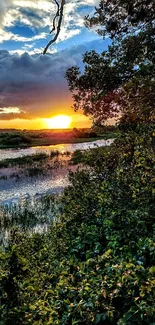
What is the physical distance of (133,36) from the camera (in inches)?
530

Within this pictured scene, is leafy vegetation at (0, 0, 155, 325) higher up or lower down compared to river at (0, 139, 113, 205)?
higher up

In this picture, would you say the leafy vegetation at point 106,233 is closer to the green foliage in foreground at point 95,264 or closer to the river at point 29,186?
the green foliage in foreground at point 95,264

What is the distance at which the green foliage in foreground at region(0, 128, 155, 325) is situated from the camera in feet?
14.3

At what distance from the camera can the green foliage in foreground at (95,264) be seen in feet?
14.3

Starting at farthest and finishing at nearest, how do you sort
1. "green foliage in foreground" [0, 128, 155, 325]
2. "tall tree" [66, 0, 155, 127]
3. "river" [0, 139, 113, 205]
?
"river" [0, 139, 113, 205] < "tall tree" [66, 0, 155, 127] < "green foliage in foreground" [0, 128, 155, 325]

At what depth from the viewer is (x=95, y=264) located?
5773mm

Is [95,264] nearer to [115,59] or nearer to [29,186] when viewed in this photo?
[115,59]

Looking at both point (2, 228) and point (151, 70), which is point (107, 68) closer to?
point (151, 70)

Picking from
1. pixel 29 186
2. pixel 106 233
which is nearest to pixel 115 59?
pixel 106 233

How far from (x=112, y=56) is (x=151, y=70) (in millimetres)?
4865

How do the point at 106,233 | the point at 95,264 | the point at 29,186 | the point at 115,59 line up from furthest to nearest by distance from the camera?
the point at 29,186 < the point at 115,59 < the point at 106,233 < the point at 95,264

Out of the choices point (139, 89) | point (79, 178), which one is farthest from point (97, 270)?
point (79, 178)

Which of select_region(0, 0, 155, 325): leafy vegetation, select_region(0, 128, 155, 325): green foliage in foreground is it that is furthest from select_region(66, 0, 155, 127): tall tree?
select_region(0, 128, 155, 325): green foliage in foreground

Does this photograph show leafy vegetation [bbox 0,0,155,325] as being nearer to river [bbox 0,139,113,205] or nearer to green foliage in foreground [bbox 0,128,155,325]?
green foliage in foreground [bbox 0,128,155,325]
